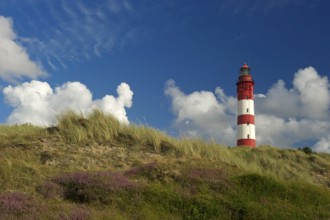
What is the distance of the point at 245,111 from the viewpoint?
50.3 m

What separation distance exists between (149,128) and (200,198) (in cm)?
652

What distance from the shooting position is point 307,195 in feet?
40.9

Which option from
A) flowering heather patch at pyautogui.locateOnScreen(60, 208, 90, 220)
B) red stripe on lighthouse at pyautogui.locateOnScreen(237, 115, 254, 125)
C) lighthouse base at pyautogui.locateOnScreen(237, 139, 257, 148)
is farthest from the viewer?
red stripe on lighthouse at pyautogui.locateOnScreen(237, 115, 254, 125)

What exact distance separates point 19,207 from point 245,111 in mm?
42055

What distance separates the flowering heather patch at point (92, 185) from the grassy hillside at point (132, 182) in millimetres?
27

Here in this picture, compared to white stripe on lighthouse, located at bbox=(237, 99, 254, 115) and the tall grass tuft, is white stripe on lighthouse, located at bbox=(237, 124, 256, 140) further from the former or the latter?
the tall grass tuft

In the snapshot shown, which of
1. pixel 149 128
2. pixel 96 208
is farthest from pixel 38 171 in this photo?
pixel 149 128

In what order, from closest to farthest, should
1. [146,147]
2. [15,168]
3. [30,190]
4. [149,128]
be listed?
[30,190]
[15,168]
[146,147]
[149,128]

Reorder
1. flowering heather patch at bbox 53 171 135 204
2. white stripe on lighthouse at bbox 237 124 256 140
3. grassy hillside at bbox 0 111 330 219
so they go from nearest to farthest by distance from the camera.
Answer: grassy hillside at bbox 0 111 330 219
flowering heather patch at bbox 53 171 135 204
white stripe on lighthouse at bbox 237 124 256 140

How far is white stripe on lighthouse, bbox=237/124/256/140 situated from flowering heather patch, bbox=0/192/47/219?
39.8m

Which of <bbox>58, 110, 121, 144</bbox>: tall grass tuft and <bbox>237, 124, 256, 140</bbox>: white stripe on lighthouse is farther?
<bbox>237, 124, 256, 140</bbox>: white stripe on lighthouse

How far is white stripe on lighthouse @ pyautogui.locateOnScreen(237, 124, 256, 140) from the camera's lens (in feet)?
160

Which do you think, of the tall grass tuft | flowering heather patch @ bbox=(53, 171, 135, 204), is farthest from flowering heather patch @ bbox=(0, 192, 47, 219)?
the tall grass tuft

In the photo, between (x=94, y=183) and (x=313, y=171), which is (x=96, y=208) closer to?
(x=94, y=183)
